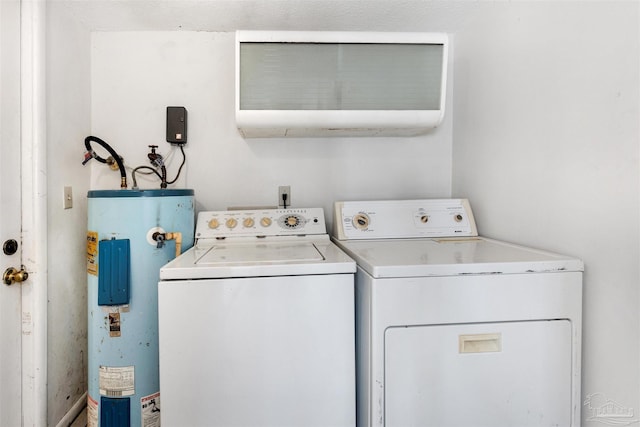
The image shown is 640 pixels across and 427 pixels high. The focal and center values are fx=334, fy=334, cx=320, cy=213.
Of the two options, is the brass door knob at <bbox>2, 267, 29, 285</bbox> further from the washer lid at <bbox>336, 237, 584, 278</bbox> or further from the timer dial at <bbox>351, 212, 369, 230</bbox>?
the timer dial at <bbox>351, 212, 369, 230</bbox>

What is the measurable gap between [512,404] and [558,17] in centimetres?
138

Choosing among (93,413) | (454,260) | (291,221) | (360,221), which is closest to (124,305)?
(93,413)

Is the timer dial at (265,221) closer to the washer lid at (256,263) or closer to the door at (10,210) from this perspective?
the washer lid at (256,263)

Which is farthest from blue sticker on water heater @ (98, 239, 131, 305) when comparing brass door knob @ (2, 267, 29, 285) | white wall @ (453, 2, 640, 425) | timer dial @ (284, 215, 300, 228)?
white wall @ (453, 2, 640, 425)

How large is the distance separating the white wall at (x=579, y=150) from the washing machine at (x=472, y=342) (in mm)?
90

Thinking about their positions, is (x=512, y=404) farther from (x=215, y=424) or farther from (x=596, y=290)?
(x=215, y=424)

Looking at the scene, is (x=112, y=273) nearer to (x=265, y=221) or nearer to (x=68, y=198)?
(x=68, y=198)

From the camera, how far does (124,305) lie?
1.39 meters

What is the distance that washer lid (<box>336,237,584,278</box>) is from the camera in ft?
3.52

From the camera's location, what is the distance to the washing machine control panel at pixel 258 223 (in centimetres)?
167

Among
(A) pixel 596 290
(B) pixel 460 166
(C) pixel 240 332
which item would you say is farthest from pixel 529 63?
(C) pixel 240 332

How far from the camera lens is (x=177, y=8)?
5.29 ft

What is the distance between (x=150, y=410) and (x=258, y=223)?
932 mm

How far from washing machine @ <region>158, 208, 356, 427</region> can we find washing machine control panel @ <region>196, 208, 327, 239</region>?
55 cm
